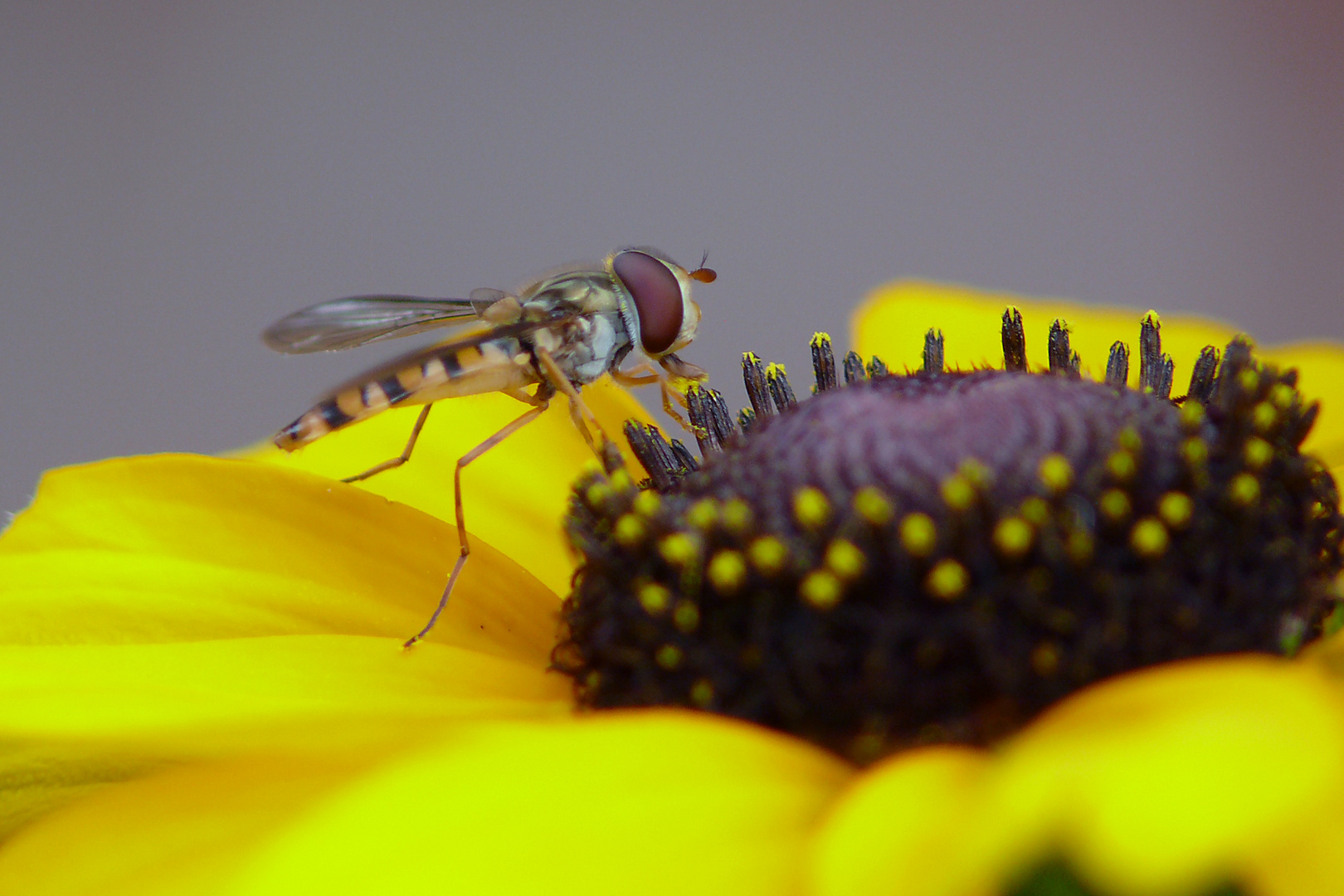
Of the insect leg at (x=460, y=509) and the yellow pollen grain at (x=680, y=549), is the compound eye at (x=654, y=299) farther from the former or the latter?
the yellow pollen grain at (x=680, y=549)

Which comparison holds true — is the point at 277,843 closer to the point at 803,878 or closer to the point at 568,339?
the point at 803,878

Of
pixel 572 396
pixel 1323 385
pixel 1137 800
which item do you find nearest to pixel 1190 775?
pixel 1137 800

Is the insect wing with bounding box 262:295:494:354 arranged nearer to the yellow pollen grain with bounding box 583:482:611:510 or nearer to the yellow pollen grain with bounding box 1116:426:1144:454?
the yellow pollen grain with bounding box 583:482:611:510

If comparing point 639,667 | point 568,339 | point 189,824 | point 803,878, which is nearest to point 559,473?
point 568,339

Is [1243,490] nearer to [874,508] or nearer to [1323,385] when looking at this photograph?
[874,508]

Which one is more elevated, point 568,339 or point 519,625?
point 568,339

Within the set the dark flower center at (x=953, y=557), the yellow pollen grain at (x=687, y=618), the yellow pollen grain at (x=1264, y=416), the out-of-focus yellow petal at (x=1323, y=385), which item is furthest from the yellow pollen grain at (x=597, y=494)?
the out-of-focus yellow petal at (x=1323, y=385)

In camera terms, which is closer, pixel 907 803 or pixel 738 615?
pixel 907 803
